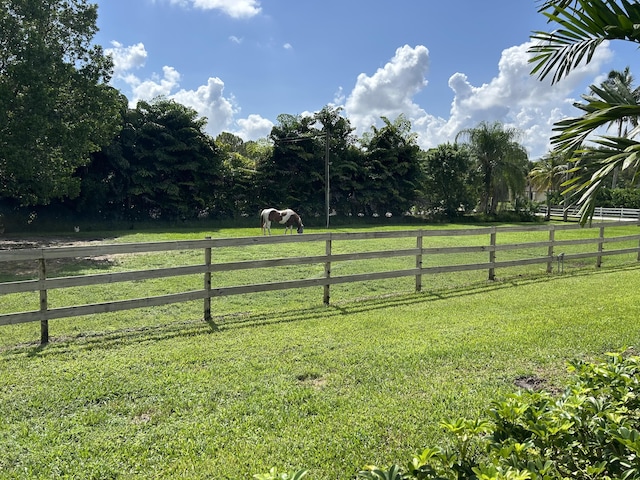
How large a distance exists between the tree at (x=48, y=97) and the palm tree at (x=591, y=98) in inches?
596

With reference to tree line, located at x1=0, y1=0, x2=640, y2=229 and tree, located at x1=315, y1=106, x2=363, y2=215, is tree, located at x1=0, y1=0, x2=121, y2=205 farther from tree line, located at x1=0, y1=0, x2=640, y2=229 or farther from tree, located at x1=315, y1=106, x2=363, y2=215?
tree, located at x1=315, y1=106, x2=363, y2=215

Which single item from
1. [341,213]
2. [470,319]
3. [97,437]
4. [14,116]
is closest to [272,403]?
[97,437]

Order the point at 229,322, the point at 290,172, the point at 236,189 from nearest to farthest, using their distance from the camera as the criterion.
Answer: the point at 229,322 → the point at 236,189 → the point at 290,172

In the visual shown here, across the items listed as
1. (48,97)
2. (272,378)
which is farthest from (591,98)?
(48,97)

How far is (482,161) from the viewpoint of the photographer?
116 feet

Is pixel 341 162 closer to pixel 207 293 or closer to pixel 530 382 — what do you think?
pixel 207 293

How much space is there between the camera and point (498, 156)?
114 feet

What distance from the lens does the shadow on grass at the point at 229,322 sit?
14.6ft

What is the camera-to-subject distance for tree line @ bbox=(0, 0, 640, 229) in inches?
139

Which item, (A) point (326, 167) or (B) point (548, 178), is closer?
(A) point (326, 167)

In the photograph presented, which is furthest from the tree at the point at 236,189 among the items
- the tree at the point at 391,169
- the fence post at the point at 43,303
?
the fence post at the point at 43,303

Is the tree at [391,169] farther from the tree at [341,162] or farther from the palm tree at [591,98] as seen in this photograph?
the palm tree at [591,98]

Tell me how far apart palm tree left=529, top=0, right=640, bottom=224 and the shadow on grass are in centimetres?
331

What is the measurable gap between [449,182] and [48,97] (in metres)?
28.9
